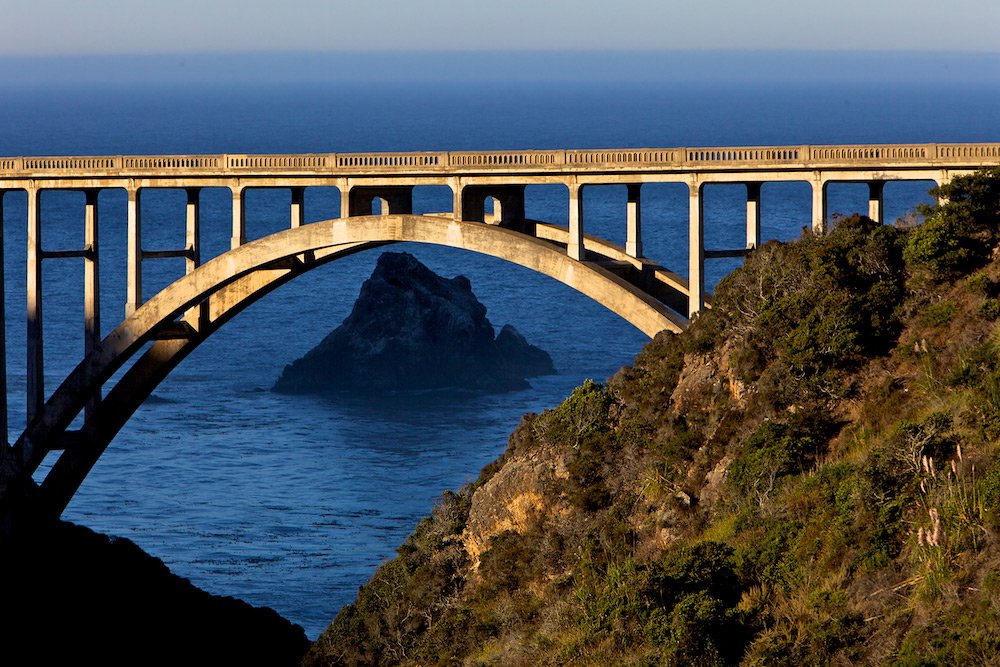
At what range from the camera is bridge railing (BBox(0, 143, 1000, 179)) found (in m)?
38.0

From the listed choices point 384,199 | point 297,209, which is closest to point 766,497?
point 384,199

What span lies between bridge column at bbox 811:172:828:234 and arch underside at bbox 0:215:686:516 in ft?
12.3

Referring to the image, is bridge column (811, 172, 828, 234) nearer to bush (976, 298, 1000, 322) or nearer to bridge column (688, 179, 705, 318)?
bridge column (688, 179, 705, 318)

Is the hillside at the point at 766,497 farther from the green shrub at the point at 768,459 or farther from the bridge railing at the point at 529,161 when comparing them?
the bridge railing at the point at 529,161

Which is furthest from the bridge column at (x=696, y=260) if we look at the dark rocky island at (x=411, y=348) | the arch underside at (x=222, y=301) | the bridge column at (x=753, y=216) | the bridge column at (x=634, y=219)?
the dark rocky island at (x=411, y=348)

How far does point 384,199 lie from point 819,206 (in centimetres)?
1253

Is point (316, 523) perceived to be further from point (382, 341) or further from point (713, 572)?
point (713, 572)

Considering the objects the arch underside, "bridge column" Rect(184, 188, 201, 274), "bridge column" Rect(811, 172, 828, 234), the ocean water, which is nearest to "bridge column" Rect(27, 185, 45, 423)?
the arch underside

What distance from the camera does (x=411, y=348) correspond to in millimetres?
100812

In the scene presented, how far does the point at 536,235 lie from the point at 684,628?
20.1 metres

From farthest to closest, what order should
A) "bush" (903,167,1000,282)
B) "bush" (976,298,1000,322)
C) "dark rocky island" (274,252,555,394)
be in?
"dark rocky island" (274,252,555,394) < "bush" (903,167,1000,282) < "bush" (976,298,1000,322)

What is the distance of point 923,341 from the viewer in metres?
32.1

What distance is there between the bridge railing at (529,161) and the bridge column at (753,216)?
0.65 meters

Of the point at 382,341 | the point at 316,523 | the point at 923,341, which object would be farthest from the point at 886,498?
the point at 382,341
